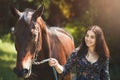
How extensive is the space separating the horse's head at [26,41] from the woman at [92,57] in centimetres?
62

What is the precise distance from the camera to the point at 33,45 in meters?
6.84

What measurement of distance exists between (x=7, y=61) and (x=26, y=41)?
7649mm

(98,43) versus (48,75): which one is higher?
(98,43)

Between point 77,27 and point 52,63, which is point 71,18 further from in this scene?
point 52,63

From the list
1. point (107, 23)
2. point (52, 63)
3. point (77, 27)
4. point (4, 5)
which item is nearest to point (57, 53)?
point (52, 63)

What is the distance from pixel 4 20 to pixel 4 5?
1063 mm

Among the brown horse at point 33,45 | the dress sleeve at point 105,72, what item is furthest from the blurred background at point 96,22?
the dress sleeve at point 105,72

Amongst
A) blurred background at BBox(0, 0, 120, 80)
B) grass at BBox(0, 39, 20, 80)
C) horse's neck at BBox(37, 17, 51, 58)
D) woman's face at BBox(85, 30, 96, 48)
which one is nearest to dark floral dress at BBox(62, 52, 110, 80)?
woman's face at BBox(85, 30, 96, 48)

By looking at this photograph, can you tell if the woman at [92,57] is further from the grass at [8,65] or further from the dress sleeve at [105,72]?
the grass at [8,65]

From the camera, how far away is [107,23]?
12648 millimetres

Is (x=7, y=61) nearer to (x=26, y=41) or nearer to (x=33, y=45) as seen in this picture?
(x=33, y=45)

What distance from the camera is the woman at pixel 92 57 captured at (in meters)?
6.70

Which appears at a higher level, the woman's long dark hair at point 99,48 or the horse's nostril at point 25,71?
the woman's long dark hair at point 99,48

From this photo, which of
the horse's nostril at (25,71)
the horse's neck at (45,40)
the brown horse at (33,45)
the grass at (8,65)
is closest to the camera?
the horse's nostril at (25,71)
